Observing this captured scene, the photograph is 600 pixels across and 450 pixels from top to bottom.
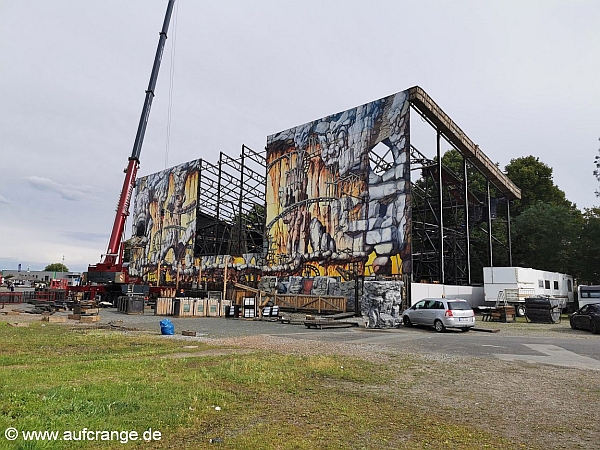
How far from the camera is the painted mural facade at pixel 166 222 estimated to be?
55978 millimetres

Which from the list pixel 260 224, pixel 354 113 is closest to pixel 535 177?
pixel 354 113

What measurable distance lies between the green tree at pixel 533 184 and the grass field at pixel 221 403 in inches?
1960

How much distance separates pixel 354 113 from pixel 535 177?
28056mm

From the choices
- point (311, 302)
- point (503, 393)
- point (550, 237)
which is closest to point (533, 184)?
point (550, 237)

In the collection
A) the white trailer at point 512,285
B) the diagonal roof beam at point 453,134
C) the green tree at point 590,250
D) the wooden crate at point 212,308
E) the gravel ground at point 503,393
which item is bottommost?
the gravel ground at point 503,393

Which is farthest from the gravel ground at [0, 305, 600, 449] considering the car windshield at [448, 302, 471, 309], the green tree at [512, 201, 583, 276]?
the green tree at [512, 201, 583, 276]

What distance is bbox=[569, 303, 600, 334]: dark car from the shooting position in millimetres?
20906

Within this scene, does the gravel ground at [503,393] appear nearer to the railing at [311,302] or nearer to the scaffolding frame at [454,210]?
the railing at [311,302]

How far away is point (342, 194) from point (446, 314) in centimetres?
1893

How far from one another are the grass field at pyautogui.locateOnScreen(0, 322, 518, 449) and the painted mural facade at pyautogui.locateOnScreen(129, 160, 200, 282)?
149 ft

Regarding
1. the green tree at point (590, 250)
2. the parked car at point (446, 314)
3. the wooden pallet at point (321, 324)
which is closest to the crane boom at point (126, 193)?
the wooden pallet at point (321, 324)

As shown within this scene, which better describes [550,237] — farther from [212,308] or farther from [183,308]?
[183,308]

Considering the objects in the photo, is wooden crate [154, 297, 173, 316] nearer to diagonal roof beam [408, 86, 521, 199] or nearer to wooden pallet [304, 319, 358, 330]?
wooden pallet [304, 319, 358, 330]

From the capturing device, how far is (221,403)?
6.80 m
